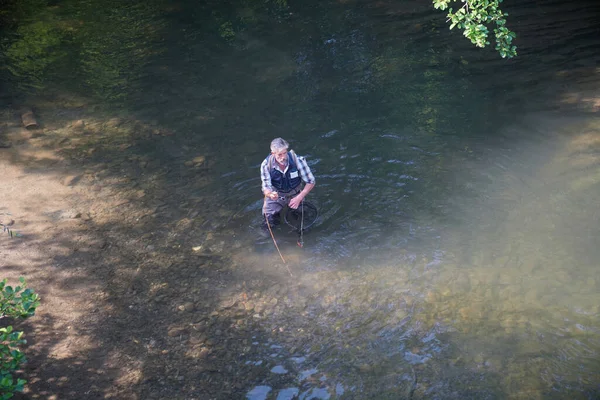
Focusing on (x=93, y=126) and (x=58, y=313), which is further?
(x=93, y=126)

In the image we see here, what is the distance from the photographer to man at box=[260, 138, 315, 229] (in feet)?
28.4

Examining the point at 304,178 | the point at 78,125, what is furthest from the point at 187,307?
the point at 78,125

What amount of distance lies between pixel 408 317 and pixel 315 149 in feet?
16.6

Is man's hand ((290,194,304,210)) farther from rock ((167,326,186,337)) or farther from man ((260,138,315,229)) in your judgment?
rock ((167,326,186,337))

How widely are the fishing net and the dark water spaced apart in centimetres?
30

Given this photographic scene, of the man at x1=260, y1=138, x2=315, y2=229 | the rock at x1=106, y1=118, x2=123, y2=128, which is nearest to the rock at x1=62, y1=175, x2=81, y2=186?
the rock at x1=106, y1=118, x2=123, y2=128

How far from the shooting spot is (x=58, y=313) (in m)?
8.12

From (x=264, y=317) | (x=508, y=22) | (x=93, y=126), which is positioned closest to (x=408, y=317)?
(x=264, y=317)

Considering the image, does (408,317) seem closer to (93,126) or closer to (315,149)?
(315,149)

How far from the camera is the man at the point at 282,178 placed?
865 cm

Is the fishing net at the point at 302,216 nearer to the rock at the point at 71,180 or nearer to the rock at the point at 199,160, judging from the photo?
the rock at the point at 199,160

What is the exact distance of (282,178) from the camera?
9.05 m

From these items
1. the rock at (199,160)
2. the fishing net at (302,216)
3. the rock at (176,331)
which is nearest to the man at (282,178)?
the fishing net at (302,216)

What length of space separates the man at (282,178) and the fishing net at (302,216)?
303 millimetres
